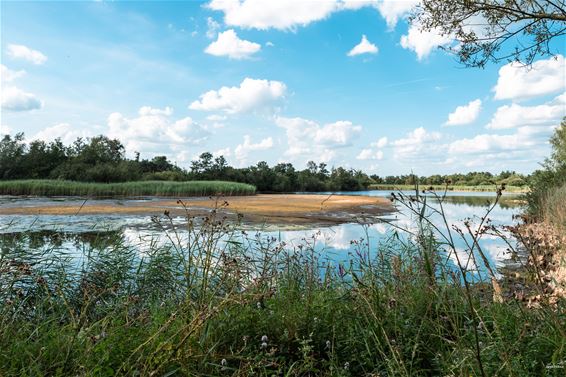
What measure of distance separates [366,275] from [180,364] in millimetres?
2061

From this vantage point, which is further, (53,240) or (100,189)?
(100,189)

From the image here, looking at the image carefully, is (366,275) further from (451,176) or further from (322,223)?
(322,223)

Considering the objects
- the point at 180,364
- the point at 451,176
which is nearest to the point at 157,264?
the point at 180,364

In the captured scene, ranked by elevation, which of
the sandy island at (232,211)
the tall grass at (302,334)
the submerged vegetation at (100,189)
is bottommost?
A: the sandy island at (232,211)

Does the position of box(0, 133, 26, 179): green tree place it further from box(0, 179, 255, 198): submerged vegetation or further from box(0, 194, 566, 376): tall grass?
box(0, 194, 566, 376): tall grass

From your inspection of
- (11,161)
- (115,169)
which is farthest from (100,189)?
(11,161)

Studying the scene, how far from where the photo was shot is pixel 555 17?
6.90 metres

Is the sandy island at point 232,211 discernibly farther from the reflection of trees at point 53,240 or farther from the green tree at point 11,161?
the green tree at point 11,161

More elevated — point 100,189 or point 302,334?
point 100,189

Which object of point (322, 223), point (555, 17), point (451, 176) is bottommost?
point (322, 223)

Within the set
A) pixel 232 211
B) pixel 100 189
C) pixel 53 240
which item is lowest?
pixel 232 211

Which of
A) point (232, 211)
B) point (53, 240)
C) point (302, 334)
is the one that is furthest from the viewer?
point (232, 211)

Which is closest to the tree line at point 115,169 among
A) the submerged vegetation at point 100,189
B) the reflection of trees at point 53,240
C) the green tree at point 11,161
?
Answer: the green tree at point 11,161

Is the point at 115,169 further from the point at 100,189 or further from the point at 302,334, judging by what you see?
the point at 302,334
